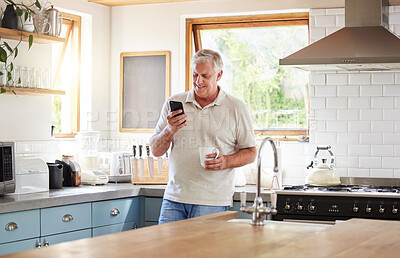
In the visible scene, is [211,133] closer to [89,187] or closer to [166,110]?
[166,110]

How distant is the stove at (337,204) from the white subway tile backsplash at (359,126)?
2.09 feet

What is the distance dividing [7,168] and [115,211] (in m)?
0.83

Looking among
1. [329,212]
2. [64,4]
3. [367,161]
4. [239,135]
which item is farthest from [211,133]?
[64,4]

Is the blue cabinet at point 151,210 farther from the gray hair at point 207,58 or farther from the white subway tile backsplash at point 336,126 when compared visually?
the white subway tile backsplash at point 336,126

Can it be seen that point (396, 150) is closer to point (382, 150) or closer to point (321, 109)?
point (382, 150)

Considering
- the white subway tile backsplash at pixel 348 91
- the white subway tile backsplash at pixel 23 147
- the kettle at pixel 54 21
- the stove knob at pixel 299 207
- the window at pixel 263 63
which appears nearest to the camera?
the stove knob at pixel 299 207

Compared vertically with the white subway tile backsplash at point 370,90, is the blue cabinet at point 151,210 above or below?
below

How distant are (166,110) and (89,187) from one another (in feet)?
3.66

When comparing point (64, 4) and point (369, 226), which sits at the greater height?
point (64, 4)

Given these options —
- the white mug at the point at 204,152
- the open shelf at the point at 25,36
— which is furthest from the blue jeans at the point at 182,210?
the open shelf at the point at 25,36

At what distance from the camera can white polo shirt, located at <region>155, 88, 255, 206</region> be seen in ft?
12.7

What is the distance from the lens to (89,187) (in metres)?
4.84

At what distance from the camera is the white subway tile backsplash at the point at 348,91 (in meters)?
5.11

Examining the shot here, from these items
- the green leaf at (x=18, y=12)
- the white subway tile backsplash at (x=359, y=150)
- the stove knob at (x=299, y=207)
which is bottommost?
the stove knob at (x=299, y=207)
